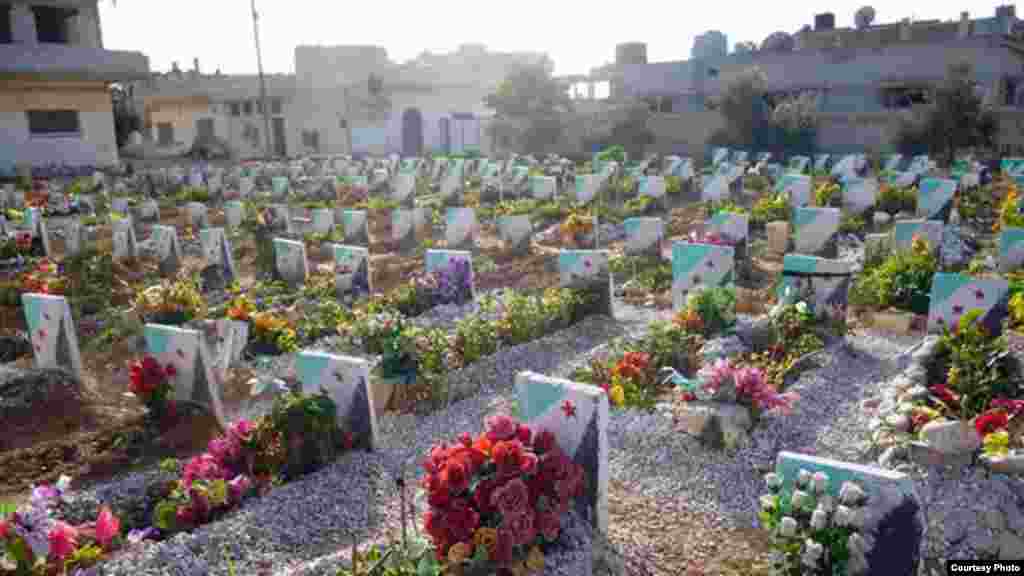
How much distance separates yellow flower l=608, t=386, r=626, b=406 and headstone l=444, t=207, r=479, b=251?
7714 mm

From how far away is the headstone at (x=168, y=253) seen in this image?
12.9 meters

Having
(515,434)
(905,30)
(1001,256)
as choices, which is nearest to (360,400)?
(515,434)

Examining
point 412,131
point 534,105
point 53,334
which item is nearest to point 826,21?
point 534,105

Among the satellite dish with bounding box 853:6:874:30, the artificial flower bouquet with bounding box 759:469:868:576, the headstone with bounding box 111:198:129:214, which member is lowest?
the artificial flower bouquet with bounding box 759:469:868:576

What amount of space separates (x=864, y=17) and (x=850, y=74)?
6250 millimetres

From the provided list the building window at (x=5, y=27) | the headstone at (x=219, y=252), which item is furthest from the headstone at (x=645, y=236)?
the building window at (x=5, y=27)

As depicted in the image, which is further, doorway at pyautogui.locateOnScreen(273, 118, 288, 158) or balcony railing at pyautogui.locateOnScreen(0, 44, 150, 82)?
doorway at pyautogui.locateOnScreen(273, 118, 288, 158)

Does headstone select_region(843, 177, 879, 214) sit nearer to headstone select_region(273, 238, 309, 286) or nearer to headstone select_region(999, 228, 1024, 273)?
headstone select_region(999, 228, 1024, 273)

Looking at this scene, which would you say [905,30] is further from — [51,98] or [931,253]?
[51,98]

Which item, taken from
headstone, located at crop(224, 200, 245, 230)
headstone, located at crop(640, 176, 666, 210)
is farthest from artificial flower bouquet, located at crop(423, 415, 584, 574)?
headstone, located at crop(224, 200, 245, 230)

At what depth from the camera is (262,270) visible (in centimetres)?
1283

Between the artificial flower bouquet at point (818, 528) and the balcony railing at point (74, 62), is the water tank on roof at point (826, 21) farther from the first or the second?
the artificial flower bouquet at point (818, 528)

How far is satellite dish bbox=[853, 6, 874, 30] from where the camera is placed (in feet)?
115

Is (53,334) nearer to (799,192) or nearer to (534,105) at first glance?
(799,192)
